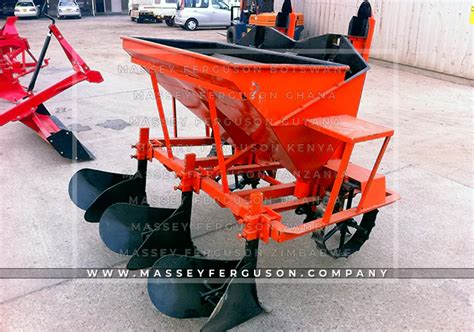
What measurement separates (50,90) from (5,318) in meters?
2.76

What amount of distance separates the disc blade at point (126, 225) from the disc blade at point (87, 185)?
0.56m

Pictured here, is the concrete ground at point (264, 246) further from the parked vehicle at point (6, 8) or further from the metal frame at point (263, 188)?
the parked vehicle at point (6, 8)

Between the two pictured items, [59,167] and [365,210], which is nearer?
[365,210]

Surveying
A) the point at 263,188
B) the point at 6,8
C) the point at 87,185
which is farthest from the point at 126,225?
the point at 6,8


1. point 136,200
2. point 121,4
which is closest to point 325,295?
point 136,200

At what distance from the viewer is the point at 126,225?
10.0 feet

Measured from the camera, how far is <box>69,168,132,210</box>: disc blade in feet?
11.3

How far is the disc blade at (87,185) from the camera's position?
3.45 m

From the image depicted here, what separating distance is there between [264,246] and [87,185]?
1.54m

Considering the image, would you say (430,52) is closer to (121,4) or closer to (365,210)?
(365,210)

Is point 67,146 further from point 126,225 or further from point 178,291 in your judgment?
point 178,291

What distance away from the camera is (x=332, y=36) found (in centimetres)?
310

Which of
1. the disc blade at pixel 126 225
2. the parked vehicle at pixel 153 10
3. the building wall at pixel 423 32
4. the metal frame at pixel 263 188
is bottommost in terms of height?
the disc blade at pixel 126 225

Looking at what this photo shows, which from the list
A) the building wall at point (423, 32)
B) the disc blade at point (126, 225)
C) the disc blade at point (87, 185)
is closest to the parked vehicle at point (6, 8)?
the building wall at point (423, 32)
